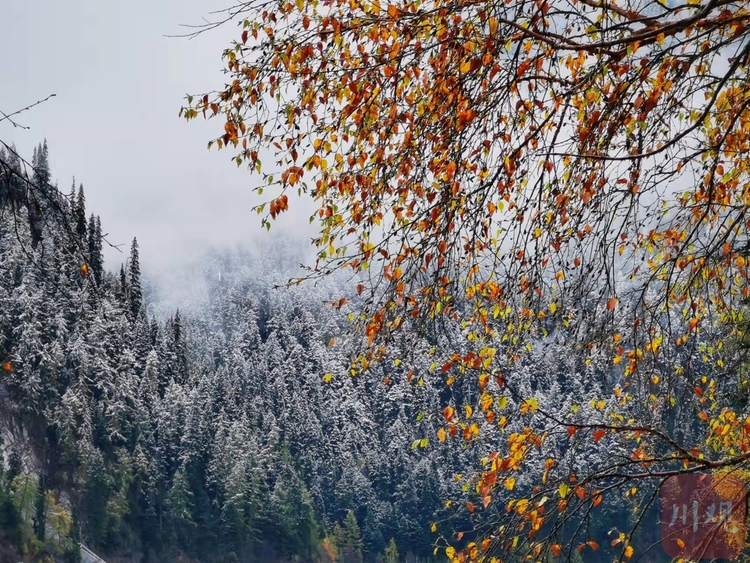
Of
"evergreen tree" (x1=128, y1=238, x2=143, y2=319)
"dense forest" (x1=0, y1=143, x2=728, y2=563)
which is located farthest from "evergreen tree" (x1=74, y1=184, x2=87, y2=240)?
"evergreen tree" (x1=128, y1=238, x2=143, y2=319)

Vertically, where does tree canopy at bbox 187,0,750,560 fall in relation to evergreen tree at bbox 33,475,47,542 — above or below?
below

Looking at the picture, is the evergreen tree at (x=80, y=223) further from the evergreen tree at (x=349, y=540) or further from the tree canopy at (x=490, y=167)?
the evergreen tree at (x=349, y=540)

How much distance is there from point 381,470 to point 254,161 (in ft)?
252

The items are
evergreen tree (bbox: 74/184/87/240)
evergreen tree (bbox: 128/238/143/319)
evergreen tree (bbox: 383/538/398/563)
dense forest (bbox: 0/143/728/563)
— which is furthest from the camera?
evergreen tree (bbox: 383/538/398/563)

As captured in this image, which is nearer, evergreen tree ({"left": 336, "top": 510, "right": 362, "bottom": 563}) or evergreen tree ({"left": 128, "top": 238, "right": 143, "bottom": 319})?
evergreen tree ({"left": 128, "top": 238, "right": 143, "bottom": 319})

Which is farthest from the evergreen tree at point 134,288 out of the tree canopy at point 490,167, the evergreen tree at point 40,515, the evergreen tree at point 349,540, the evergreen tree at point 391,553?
the tree canopy at point 490,167

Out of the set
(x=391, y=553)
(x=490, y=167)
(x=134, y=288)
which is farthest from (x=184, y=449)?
(x=490, y=167)

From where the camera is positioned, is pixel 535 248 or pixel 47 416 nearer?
pixel 535 248

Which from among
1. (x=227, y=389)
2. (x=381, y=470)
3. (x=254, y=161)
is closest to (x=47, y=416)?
(x=227, y=389)

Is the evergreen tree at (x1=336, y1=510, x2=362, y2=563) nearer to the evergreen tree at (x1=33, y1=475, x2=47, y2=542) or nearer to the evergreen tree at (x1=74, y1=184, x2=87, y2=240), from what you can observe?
the evergreen tree at (x1=33, y1=475, x2=47, y2=542)

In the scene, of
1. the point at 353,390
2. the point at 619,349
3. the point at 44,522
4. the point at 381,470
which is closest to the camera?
the point at 619,349

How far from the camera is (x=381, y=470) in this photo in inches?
3127

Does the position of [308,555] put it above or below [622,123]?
above

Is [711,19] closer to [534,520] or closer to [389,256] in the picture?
[389,256]
